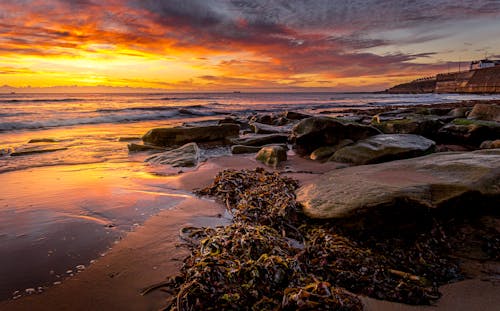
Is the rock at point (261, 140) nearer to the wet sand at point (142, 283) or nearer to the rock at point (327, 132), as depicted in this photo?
the rock at point (327, 132)

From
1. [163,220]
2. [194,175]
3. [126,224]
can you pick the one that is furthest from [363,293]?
[194,175]

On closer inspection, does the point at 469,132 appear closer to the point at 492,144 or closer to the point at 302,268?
the point at 492,144

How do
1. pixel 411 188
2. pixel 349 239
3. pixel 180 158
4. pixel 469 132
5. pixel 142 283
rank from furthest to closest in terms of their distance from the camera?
pixel 469 132, pixel 180 158, pixel 411 188, pixel 349 239, pixel 142 283

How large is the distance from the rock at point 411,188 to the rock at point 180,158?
3916 millimetres

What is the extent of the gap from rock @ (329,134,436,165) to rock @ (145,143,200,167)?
11.1ft

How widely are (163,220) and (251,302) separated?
2058 mm

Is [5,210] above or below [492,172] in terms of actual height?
below

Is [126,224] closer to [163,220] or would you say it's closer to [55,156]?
[163,220]

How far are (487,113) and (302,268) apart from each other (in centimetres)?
1292

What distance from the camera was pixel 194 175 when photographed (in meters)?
6.42

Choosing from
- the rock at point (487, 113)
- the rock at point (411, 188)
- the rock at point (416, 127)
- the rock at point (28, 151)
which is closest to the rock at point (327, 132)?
the rock at point (416, 127)

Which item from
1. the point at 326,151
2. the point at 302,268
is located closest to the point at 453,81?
the point at 326,151

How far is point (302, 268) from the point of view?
2.67m

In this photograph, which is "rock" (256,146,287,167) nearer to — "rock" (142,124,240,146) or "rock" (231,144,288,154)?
"rock" (231,144,288,154)
